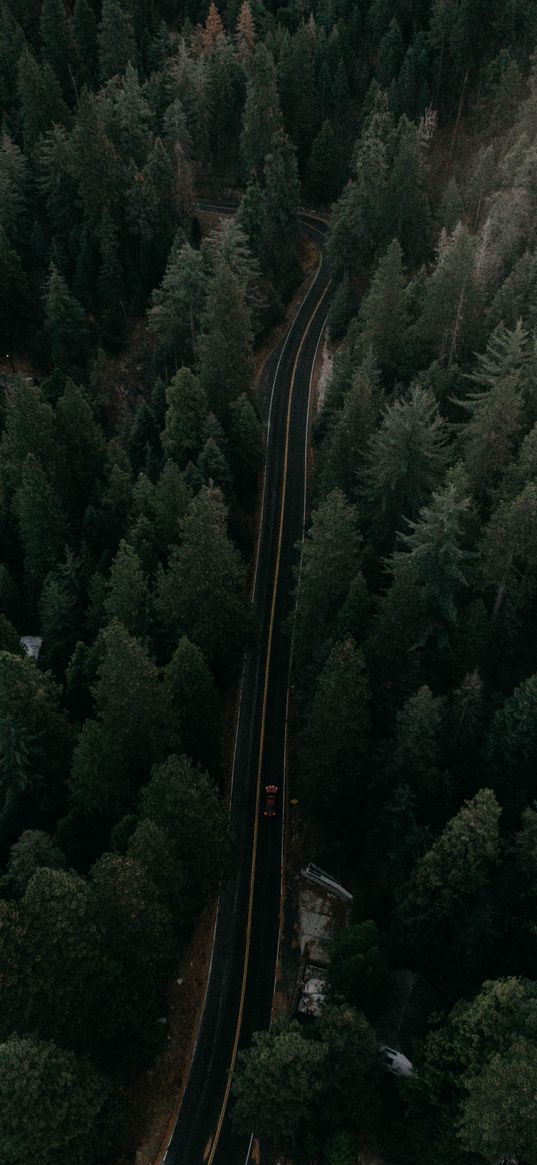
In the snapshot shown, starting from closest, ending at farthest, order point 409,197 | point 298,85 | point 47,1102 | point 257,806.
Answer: point 47,1102, point 257,806, point 409,197, point 298,85

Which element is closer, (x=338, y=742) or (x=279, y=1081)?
(x=279, y=1081)

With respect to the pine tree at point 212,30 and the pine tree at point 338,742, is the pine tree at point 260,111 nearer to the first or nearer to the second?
the pine tree at point 212,30

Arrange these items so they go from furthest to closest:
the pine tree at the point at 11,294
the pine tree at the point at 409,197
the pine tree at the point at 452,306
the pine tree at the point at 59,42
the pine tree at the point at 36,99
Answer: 1. the pine tree at the point at 59,42
2. the pine tree at the point at 36,99
3. the pine tree at the point at 11,294
4. the pine tree at the point at 409,197
5. the pine tree at the point at 452,306

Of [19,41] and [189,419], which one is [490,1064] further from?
[19,41]

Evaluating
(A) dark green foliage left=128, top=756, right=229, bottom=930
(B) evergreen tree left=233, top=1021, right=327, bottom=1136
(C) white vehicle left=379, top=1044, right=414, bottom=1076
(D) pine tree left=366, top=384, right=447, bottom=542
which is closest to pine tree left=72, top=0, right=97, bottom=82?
(D) pine tree left=366, top=384, right=447, bottom=542

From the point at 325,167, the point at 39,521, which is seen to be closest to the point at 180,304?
the point at 39,521

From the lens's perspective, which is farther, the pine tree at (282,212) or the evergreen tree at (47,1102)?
the pine tree at (282,212)

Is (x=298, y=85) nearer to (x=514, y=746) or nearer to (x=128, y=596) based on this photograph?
(x=128, y=596)

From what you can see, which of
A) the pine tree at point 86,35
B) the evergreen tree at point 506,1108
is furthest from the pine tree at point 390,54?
the evergreen tree at point 506,1108
